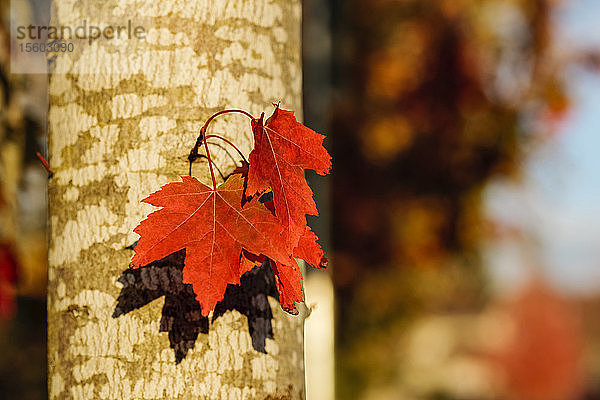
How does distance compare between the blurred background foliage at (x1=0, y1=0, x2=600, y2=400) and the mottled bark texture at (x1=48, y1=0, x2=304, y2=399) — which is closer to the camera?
the mottled bark texture at (x1=48, y1=0, x2=304, y2=399)

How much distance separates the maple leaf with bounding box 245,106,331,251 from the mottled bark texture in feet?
0.41

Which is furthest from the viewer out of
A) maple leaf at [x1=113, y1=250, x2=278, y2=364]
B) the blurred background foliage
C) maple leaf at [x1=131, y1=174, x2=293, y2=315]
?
the blurred background foliage

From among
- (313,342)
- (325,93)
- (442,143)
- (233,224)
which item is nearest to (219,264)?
(233,224)

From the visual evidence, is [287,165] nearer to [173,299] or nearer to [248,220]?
[248,220]

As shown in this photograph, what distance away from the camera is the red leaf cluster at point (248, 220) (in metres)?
0.89

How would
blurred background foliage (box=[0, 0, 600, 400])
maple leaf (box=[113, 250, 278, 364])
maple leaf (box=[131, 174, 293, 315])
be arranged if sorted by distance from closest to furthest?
maple leaf (box=[131, 174, 293, 315]) < maple leaf (box=[113, 250, 278, 364]) < blurred background foliage (box=[0, 0, 600, 400])

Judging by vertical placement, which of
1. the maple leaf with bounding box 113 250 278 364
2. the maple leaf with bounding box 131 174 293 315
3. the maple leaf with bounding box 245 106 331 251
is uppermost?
the maple leaf with bounding box 245 106 331 251

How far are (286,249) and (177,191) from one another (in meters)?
0.20

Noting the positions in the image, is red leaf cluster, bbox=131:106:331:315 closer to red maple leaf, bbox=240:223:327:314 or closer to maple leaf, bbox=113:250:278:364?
red maple leaf, bbox=240:223:327:314

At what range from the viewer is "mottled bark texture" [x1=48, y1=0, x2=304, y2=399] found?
996 millimetres

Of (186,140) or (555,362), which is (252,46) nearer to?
(186,140)

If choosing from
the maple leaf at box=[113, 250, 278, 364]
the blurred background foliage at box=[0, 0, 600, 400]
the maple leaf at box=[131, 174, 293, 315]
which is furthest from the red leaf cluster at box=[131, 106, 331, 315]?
the blurred background foliage at box=[0, 0, 600, 400]

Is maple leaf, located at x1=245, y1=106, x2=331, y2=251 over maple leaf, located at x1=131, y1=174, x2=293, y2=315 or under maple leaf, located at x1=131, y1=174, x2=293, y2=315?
over

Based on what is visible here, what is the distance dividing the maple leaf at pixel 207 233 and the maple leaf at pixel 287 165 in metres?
0.03
